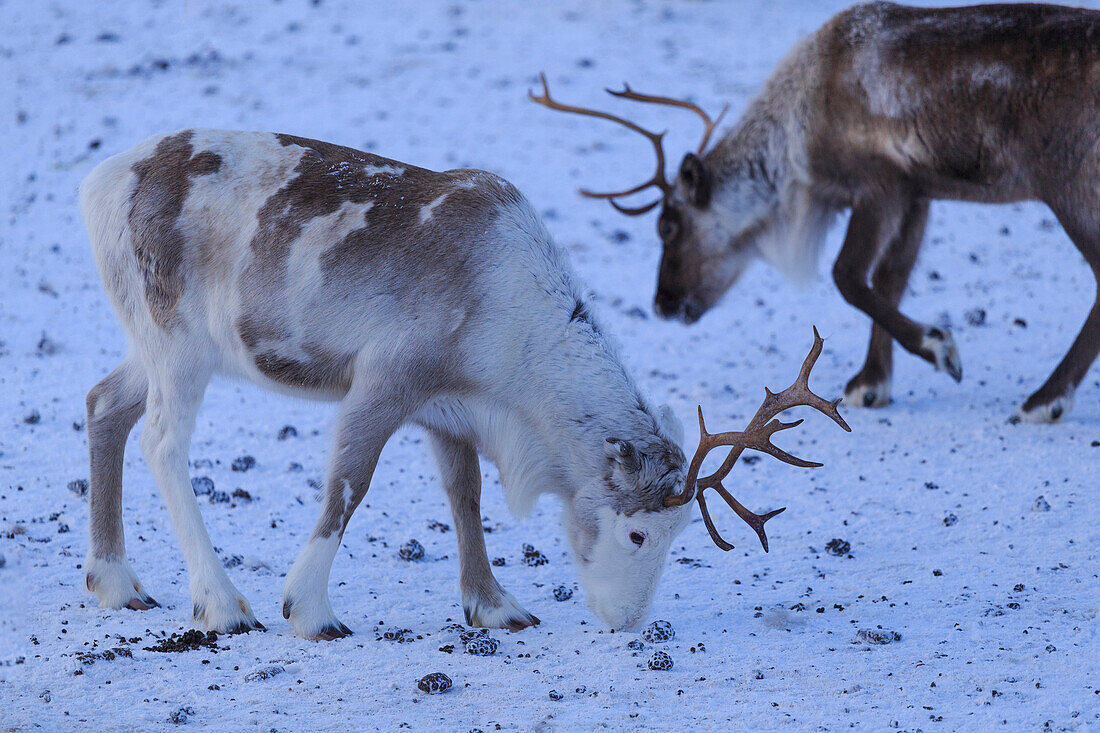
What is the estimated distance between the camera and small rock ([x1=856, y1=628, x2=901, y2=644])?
135 inches

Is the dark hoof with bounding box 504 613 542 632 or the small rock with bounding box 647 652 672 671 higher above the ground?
the small rock with bounding box 647 652 672 671

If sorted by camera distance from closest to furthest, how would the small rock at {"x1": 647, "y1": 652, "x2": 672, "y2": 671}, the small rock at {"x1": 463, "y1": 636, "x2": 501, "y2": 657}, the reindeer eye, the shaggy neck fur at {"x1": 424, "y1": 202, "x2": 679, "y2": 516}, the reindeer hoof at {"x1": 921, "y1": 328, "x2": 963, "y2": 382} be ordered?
the small rock at {"x1": 647, "y1": 652, "x2": 672, "y2": 671} → the small rock at {"x1": 463, "y1": 636, "x2": 501, "y2": 657} → the shaggy neck fur at {"x1": 424, "y1": 202, "x2": 679, "y2": 516} → the reindeer hoof at {"x1": 921, "y1": 328, "x2": 963, "y2": 382} → the reindeer eye

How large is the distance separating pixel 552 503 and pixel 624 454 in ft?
4.80

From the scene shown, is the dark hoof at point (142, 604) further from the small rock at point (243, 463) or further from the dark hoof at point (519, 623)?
the small rock at point (243, 463)

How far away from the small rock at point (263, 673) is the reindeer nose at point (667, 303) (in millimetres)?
3796

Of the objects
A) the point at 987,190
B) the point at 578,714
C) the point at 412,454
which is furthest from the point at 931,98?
the point at 578,714

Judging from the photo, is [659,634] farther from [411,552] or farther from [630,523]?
[411,552]

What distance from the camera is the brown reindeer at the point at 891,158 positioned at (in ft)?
17.2

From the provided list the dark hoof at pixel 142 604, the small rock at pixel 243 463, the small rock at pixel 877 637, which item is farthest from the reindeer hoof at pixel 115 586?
the small rock at pixel 877 637

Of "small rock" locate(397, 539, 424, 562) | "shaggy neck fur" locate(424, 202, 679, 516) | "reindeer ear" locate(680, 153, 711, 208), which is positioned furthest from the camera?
"reindeer ear" locate(680, 153, 711, 208)

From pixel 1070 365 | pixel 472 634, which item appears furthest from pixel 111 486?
pixel 1070 365

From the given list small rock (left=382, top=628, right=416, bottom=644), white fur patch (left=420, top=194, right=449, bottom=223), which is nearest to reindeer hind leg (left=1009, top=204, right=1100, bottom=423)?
white fur patch (left=420, top=194, right=449, bottom=223)

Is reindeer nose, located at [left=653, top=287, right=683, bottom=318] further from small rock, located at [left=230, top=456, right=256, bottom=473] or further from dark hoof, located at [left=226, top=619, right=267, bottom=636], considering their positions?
dark hoof, located at [left=226, top=619, right=267, bottom=636]

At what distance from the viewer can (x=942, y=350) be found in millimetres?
5598
